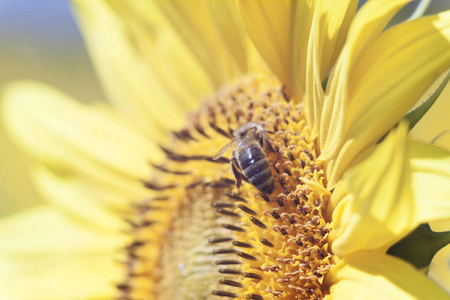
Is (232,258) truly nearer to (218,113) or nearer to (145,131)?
(218,113)

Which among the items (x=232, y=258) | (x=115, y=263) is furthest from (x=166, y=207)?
(x=232, y=258)

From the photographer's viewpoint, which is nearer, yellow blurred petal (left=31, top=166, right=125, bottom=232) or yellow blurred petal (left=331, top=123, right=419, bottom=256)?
yellow blurred petal (left=331, top=123, right=419, bottom=256)

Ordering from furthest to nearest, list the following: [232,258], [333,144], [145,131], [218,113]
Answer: [145,131], [218,113], [232,258], [333,144]

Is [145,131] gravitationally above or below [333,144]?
above

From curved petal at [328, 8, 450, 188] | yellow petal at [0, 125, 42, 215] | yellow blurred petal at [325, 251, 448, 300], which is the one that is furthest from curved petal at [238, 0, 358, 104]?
yellow petal at [0, 125, 42, 215]

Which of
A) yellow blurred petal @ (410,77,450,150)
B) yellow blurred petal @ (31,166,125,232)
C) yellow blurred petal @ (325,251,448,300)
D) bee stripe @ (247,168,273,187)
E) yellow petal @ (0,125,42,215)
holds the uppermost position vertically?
yellow petal @ (0,125,42,215)

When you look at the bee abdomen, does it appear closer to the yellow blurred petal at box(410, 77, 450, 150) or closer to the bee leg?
the bee leg
